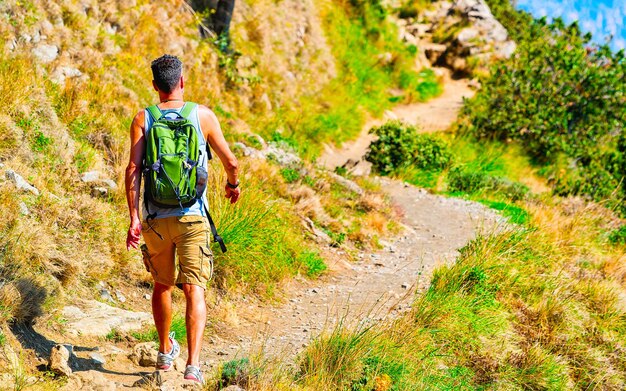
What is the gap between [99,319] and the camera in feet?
17.7

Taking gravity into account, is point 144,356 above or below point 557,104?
below

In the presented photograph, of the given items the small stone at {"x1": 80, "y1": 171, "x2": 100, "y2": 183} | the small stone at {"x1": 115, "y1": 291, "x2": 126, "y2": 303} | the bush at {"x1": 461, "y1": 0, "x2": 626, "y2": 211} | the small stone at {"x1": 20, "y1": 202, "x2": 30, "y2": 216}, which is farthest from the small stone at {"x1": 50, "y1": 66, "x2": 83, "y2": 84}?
the bush at {"x1": 461, "y1": 0, "x2": 626, "y2": 211}

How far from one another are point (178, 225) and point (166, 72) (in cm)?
94

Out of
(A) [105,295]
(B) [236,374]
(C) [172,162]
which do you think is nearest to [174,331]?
(A) [105,295]

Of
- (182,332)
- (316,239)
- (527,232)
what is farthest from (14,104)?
(527,232)

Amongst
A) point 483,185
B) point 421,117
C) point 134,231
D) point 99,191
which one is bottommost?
point 483,185

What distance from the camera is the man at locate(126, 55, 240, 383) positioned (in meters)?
4.16

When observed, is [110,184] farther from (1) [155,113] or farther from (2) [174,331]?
(1) [155,113]

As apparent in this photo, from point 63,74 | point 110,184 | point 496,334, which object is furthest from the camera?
point 63,74

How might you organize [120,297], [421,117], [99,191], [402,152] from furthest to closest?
[421,117], [402,152], [99,191], [120,297]

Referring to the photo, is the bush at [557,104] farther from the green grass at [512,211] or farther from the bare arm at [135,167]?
the bare arm at [135,167]

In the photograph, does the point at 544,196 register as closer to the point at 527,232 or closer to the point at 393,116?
the point at 527,232

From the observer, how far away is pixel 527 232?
800cm

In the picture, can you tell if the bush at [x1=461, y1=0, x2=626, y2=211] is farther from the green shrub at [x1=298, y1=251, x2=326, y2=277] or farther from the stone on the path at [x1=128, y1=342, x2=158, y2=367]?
the stone on the path at [x1=128, y1=342, x2=158, y2=367]
